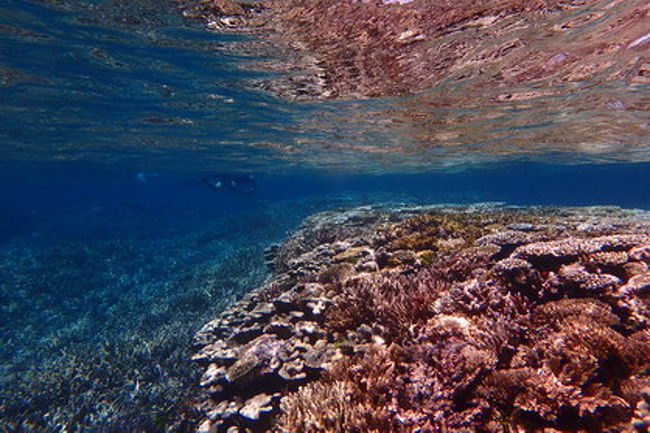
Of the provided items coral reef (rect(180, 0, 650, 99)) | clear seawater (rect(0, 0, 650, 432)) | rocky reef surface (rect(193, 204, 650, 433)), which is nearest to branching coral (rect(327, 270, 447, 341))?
rocky reef surface (rect(193, 204, 650, 433))

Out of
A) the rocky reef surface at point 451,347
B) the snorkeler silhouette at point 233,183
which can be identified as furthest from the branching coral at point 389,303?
the snorkeler silhouette at point 233,183

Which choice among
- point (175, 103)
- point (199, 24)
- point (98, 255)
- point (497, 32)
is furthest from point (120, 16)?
point (98, 255)

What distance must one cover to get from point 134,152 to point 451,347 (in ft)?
111

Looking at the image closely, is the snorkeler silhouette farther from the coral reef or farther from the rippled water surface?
the coral reef

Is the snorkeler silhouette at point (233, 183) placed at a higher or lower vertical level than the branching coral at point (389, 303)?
lower

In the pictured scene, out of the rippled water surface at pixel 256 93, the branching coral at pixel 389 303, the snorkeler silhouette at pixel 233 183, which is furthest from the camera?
the snorkeler silhouette at pixel 233 183

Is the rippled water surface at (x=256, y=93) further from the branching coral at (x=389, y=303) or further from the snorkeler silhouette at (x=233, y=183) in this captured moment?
the branching coral at (x=389, y=303)

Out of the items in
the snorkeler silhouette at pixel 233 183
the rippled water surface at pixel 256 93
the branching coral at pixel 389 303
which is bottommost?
the snorkeler silhouette at pixel 233 183

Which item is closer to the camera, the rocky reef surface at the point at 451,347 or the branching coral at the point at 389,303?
the rocky reef surface at the point at 451,347

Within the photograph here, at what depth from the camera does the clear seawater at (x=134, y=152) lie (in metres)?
8.72

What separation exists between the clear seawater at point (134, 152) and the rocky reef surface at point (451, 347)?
2.63 m

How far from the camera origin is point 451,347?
363 cm

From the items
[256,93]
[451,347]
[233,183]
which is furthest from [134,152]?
[451,347]

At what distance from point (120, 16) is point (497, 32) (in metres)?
11.4
